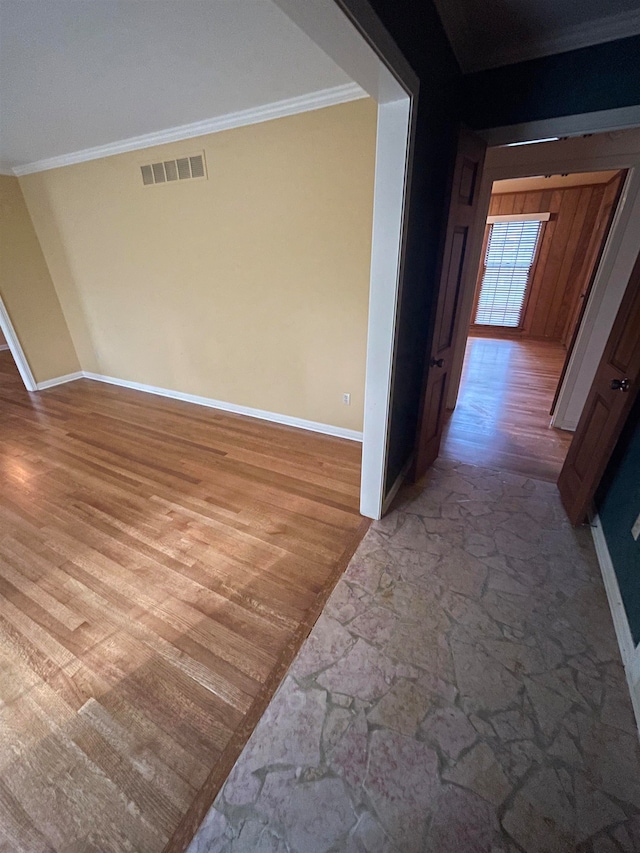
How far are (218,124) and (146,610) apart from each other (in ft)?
11.5

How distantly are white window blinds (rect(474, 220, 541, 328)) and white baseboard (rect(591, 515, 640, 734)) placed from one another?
6.13 metres

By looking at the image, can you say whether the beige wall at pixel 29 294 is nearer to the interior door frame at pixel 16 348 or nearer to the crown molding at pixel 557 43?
the interior door frame at pixel 16 348

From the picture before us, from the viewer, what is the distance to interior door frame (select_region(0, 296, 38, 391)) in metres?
4.12

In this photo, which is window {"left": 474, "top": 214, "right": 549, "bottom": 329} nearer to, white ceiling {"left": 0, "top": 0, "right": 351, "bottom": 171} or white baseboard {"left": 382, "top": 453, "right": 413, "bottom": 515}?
white ceiling {"left": 0, "top": 0, "right": 351, "bottom": 171}

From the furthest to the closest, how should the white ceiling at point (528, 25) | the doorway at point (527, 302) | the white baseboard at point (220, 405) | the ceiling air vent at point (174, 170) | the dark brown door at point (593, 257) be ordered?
the doorway at point (527, 302) < the white baseboard at point (220, 405) < the ceiling air vent at point (174, 170) < the dark brown door at point (593, 257) < the white ceiling at point (528, 25)

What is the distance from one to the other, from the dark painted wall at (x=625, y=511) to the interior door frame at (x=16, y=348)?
6.04 m

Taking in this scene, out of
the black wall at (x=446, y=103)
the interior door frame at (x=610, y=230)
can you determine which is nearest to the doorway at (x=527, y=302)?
the interior door frame at (x=610, y=230)

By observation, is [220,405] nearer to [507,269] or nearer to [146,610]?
[146,610]

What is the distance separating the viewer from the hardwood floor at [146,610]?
112cm

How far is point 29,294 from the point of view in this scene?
14.0ft

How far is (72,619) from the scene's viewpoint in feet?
5.43

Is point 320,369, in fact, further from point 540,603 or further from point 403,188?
point 540,603

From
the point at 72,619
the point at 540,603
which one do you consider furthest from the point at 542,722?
the point at 72,619

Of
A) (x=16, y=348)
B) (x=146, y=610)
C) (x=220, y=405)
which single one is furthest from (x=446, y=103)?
(x=16, y=348)
